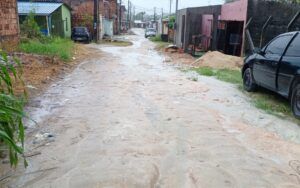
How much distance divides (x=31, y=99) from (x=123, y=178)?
481 centimetres

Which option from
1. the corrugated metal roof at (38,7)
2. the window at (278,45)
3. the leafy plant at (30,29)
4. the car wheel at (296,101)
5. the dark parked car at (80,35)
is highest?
the corrugated metal roof at (38,7)

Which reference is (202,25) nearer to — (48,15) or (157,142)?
(48,15)

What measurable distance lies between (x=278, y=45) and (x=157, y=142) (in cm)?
419

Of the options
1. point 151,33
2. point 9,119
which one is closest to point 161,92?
point 9,119

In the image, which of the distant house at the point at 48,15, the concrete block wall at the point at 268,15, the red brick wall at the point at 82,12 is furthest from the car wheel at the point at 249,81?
the red brick wall at the point at 82,12

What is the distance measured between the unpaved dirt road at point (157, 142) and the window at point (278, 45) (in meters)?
1.27

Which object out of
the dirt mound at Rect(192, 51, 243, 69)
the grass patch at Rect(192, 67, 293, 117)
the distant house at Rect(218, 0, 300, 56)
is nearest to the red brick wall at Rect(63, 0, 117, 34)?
the distant house at Rect(218, 0, 300, 56)

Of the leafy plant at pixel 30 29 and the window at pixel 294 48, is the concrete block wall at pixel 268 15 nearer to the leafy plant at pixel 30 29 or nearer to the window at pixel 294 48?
the window at pixel 294 48

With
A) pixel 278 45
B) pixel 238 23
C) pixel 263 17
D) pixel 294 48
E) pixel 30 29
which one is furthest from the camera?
pixel 30 29

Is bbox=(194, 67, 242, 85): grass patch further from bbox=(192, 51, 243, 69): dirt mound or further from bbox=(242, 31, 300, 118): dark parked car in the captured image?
bbox=(242, 31, 300, 118): dark parked car

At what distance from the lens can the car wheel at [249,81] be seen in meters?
9.35

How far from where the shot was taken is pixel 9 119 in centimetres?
363

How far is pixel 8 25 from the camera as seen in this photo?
1614 cm

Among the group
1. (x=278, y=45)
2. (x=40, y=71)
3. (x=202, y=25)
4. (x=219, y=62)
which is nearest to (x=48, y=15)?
(x=202, y=25)
